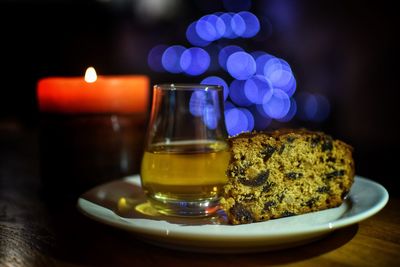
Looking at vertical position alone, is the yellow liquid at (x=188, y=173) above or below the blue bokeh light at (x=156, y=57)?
below

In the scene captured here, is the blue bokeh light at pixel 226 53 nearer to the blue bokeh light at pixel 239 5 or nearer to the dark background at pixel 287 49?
the dark background at pixel 287 49

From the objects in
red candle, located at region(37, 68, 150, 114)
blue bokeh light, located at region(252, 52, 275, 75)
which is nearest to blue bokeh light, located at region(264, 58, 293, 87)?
blue bokeh light, located at region(252, 52, 275, 75)

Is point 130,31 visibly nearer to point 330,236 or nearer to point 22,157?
point 22,157

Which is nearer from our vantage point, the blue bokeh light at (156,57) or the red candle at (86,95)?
the red candle at (86,95)

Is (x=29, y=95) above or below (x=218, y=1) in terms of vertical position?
below

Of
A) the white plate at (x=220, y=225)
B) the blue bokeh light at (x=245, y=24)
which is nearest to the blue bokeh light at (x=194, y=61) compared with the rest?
the blue bokeh light at (x=245, y=24)

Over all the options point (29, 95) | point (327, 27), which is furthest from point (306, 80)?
point (29, 95)
